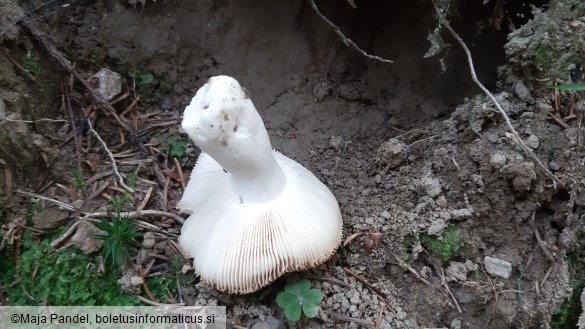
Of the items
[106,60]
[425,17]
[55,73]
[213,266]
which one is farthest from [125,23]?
[425,17]

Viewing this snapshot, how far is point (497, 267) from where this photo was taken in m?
1.65

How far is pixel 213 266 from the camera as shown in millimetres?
1555

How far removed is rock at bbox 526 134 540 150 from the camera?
168cm

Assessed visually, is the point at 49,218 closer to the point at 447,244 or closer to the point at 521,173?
the point at 447,244

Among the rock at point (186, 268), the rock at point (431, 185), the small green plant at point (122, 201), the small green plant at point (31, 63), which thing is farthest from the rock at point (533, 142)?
the small green plant at point (31, 63)

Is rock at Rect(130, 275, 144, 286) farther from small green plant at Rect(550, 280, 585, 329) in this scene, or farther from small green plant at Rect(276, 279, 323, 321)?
small green plant at Rect(550, 280, 585, 329)

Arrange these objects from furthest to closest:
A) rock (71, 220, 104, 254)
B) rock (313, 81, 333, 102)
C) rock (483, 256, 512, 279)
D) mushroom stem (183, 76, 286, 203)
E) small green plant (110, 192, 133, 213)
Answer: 1. rock (313, 81, 333, 102)
2. small green plant (110, 192, 133, 213)
3. rock (71, 220, 104, 254)
4. rock (483, 256, 512, 279)
5. mushroom stem (183, 76, 286, 203)

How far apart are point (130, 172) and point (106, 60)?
0.60 m

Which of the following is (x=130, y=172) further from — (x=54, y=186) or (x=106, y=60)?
(x=106, y=60)

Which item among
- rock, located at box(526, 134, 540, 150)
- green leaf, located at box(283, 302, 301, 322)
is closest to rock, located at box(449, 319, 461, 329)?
green leaf, located at box(283, 302, 301, 322)

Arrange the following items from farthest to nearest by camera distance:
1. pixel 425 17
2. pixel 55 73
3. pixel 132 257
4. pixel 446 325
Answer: pixel 425 17, pixel 55 73, pixel 132 257, pixel 446 325

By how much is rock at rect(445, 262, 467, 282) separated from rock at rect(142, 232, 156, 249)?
45.7 inches

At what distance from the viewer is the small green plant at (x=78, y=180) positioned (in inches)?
75.3

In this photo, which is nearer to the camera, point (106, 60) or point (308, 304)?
point (308, 304)
